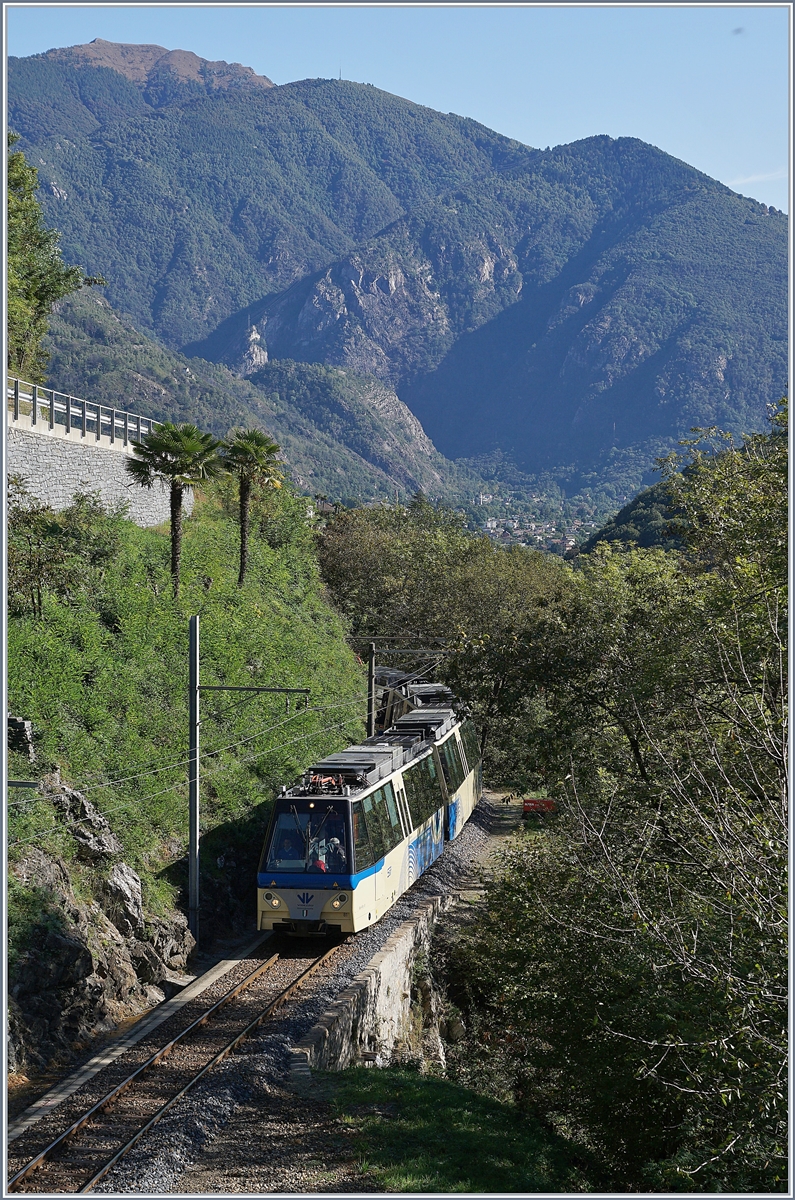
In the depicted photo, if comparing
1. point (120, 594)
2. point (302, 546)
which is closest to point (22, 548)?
point (120, 594)

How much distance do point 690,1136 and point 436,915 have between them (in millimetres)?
11532

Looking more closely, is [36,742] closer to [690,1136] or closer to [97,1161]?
[97,1161]

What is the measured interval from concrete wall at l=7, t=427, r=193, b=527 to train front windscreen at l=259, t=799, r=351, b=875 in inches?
521

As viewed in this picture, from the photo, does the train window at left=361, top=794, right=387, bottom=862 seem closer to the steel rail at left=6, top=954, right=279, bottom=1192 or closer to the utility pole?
the utility pole

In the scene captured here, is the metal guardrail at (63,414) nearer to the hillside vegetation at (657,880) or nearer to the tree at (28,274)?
the tree at (28,274)

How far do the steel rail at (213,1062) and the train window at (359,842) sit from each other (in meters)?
1.76

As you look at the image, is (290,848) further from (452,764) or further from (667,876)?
(452,764)

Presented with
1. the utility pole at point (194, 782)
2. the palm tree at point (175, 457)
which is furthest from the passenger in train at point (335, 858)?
the palm tree at point (175, 457)

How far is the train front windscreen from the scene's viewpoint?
17531 millimetres

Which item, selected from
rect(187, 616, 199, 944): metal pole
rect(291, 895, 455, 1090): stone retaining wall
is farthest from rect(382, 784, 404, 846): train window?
rect(187, 616, 199, 944): metal pole

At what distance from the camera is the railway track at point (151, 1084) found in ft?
34.8

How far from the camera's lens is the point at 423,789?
2272cm

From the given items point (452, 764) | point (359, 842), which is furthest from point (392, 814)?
point (452, 764)

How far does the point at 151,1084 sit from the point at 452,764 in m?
14.6
